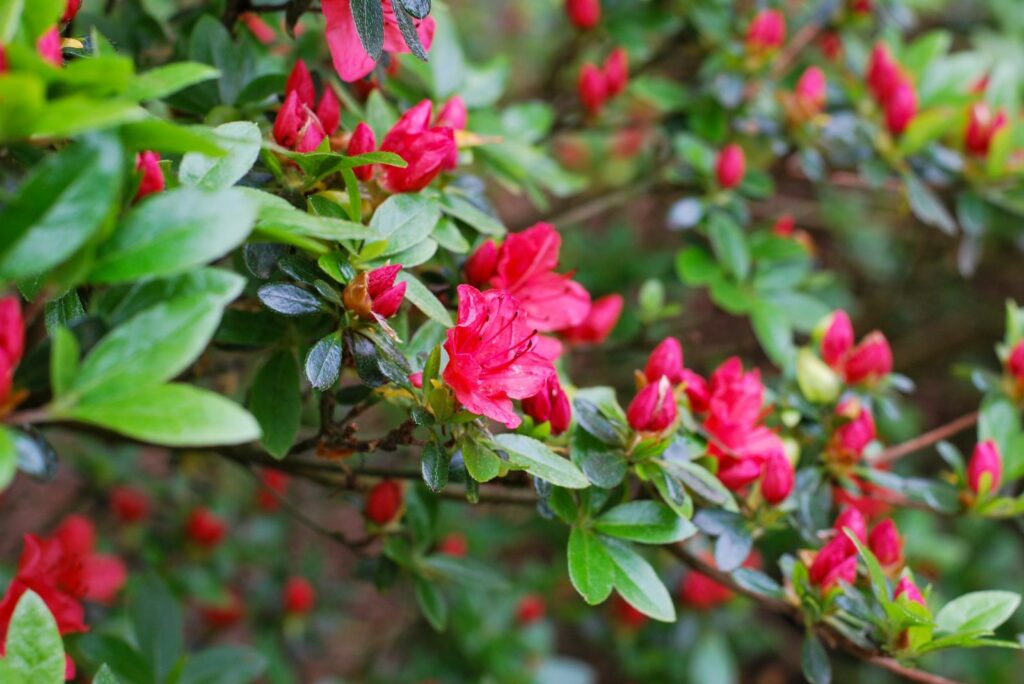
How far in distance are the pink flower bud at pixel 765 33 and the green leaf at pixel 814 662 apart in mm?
969

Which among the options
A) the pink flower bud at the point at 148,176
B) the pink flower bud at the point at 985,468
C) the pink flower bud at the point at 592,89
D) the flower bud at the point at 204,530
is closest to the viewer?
the pink flower bud at the point at 148,176

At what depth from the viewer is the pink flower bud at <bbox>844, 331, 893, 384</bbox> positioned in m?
1.23

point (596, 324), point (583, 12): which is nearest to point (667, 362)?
point (596, 324)

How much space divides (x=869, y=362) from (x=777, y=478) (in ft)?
0.90

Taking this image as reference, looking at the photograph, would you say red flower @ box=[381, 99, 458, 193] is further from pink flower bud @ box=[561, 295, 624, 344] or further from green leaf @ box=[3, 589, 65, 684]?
green leaf @ box=[3, 589, 65, 684]

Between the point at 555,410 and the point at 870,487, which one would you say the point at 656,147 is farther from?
the point at 555,410

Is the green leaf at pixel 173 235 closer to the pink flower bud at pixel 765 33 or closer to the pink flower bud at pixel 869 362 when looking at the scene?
the pink flower bud at pixel 869 362

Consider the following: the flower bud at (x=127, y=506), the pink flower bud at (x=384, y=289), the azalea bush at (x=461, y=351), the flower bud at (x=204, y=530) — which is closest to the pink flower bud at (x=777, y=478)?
the azalea bush at (x=461, y=351)

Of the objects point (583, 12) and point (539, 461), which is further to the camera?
point (583, 12)

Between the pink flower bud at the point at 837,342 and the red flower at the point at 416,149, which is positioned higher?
the red flower at the point at 416,149

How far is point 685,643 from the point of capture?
1901mm

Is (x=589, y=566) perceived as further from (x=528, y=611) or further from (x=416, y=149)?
(x=528, y=611)

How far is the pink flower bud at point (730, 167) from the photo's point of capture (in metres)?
1.52

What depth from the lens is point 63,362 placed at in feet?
1.89
